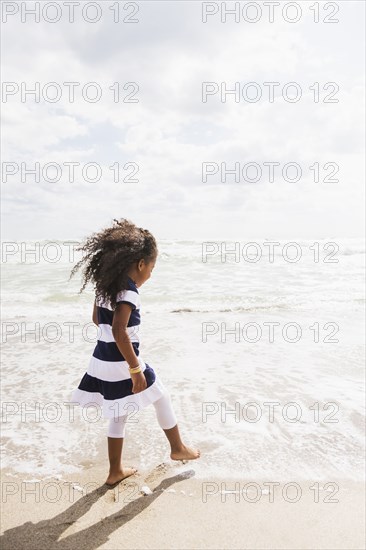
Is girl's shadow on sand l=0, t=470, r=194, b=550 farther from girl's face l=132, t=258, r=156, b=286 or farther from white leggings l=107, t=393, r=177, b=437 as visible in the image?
girl's face l=132, t=258, r=156, b=286

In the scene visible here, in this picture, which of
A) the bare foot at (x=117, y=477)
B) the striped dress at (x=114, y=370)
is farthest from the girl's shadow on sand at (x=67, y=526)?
the striped dress at (x=114, y=370)

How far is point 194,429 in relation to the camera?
3.80 meters

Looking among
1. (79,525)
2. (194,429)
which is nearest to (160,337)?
(194,429)

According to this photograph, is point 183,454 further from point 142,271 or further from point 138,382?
point 142,271

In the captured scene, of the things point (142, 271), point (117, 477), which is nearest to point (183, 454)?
point (117, 477)

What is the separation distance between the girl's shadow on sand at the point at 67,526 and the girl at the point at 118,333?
0.92 feet

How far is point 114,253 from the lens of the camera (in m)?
2.76

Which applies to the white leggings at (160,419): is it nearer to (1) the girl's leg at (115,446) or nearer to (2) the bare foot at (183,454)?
(1) the girl's leg at (115,446)

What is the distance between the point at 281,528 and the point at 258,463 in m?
0.75

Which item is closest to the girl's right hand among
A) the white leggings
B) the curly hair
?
the white leggings

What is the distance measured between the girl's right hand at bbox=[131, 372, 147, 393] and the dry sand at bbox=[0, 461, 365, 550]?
0.70 metres

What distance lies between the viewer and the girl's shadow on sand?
7.60ft

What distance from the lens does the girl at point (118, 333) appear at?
2.72 meters

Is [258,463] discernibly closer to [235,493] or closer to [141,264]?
[235,493]
